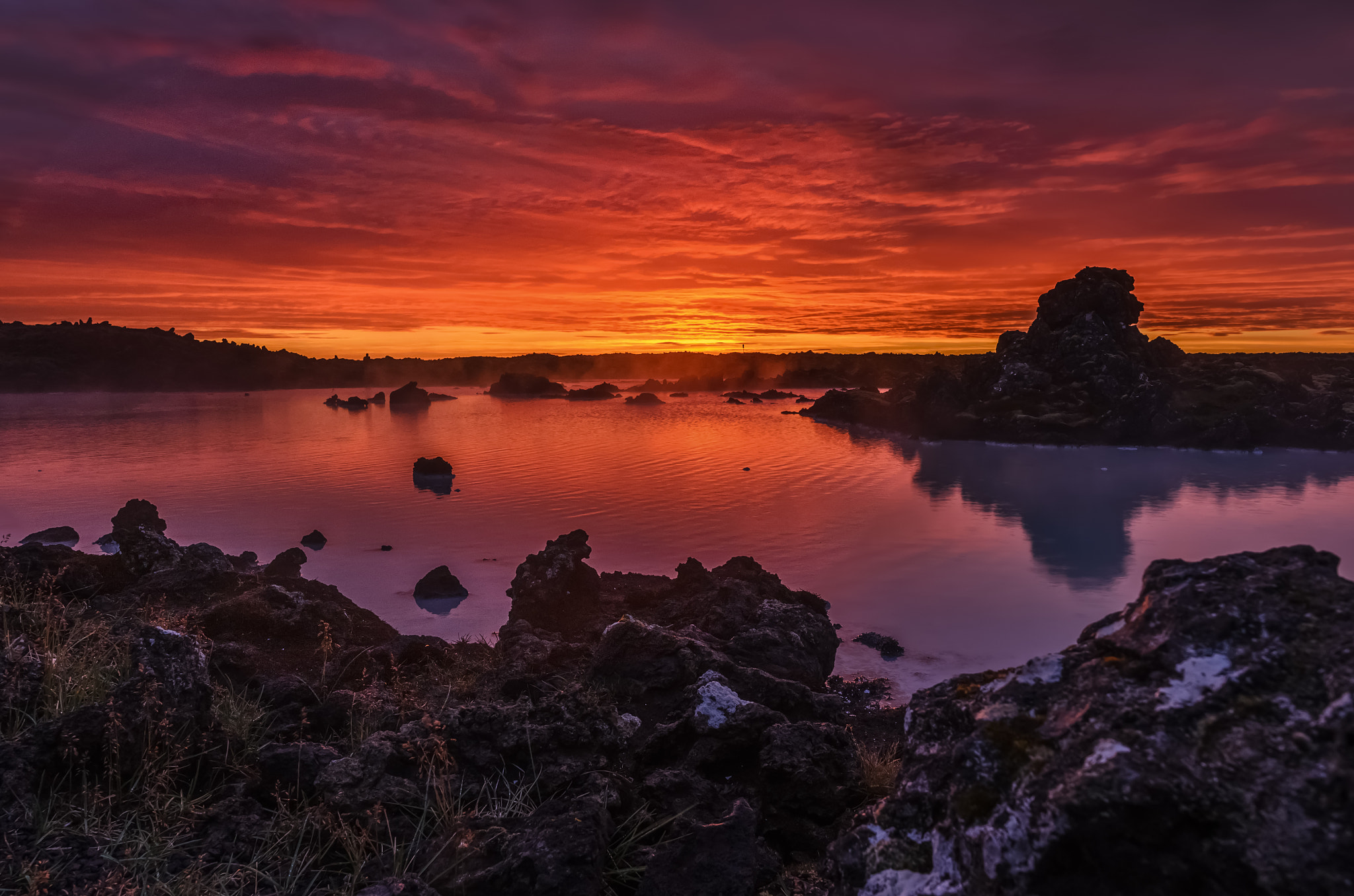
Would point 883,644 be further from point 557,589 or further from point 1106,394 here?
point 1106,394

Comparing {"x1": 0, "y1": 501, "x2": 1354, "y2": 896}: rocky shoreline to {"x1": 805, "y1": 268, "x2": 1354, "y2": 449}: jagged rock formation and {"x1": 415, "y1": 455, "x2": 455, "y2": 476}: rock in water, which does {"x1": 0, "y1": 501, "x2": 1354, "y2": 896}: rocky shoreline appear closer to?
{"x1": 415, "y1": 455, "x2": 455, "y2": 476}: rock in water

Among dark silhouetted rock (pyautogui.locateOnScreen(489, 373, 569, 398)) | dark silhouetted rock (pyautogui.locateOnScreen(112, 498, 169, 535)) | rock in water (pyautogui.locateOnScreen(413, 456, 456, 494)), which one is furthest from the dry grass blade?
dark silhouetted rock (pyautogui.locateOnScreen(489, 373, 569, 398))

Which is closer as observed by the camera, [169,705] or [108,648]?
[169,705]

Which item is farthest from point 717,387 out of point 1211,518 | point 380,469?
point 1211,518

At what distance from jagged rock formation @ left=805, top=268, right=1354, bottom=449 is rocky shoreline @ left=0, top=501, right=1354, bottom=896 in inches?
1687

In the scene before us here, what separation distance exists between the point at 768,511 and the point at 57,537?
1979 centimetres

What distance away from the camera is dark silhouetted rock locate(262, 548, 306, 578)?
50.9ft

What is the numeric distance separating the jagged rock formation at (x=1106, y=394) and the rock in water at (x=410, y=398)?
62.3 meters

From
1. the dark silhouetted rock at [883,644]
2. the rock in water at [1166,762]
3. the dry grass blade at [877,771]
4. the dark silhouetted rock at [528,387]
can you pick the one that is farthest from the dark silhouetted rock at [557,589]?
the dark silhouetted rock at [528,387]

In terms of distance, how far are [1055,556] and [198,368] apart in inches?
5898

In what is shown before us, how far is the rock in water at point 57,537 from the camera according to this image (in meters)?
19.4

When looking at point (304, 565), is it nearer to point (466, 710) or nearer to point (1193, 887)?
point (466, 710)

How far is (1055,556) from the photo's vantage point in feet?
65.7

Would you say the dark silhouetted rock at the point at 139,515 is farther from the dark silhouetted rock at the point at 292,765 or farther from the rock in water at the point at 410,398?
the rock in water at the point at 410,398
